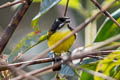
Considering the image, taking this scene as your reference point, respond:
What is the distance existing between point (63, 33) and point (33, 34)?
0.32m

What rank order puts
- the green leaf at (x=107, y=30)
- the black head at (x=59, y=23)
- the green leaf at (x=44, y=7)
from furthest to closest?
the black head at (x=59, y=23), the green leaf at (x=107, y=30), the green leaf at (x=44, y=7)

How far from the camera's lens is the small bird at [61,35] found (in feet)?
5.72

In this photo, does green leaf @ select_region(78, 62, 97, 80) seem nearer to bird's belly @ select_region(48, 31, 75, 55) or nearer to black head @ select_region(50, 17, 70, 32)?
bird's belly @ select_region(48, 31, 75, 55)

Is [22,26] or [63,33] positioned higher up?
[22,26]

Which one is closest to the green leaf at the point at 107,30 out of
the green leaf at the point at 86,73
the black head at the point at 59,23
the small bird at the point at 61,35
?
the green leaf at the point at 86,73

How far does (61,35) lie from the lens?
70.4 inches

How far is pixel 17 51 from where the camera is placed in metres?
1.47

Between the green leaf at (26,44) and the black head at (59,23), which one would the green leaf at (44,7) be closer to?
the green leaf at (26,44)

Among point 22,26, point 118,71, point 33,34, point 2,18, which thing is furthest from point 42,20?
point 118,71

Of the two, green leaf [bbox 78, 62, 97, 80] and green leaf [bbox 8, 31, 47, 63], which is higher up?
green leaf [bbox 8, 31, 47, 63]

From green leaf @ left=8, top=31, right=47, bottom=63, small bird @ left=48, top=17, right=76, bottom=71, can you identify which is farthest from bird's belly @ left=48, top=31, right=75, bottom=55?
green leaf @ left=8, top=31, right=47, bottom=63

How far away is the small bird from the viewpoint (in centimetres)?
174

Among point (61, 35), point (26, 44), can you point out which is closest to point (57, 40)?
point (61, 35)

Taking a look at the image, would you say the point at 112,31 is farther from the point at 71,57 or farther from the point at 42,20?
the point at 42,20
